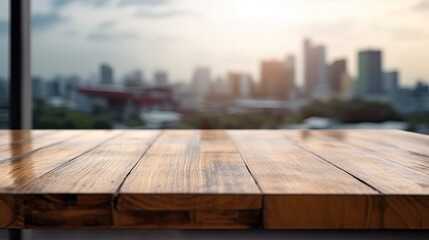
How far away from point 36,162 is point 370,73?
255 cm

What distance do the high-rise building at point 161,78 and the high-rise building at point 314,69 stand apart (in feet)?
2.98

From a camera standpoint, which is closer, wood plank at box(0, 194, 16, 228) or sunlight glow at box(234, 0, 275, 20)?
wood plank at box(0, 194, 16, 228)

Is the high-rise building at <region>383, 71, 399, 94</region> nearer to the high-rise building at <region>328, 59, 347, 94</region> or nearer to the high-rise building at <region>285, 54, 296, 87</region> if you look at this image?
the high-rise building at <region>328, 59, 347, 94</region>

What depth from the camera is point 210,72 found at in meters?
2.95

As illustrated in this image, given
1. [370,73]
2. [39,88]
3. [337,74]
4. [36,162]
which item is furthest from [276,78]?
[36,162]

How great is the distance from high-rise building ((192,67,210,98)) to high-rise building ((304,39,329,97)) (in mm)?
641

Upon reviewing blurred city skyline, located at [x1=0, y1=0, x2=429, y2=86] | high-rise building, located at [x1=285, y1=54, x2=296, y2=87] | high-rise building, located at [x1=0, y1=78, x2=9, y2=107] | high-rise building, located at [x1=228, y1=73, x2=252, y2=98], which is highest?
blurred city skyline, located at [x1=0, y1=0, x2=429, y2=86]

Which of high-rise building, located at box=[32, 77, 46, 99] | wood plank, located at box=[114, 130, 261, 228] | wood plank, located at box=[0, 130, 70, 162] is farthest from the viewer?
high-rise building, located at box=[32, 77, 46, 99]

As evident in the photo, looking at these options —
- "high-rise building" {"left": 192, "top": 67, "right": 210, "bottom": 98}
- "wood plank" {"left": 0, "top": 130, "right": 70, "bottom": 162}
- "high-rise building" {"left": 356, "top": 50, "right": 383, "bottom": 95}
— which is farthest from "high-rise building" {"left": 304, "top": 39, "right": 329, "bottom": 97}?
"wood plank" {"left": 0, "top": 130, "right": 70, "bottom": 162}

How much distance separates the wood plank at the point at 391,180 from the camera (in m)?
0.53

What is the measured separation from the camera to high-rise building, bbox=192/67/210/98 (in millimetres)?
2922

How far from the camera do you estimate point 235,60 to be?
296cm

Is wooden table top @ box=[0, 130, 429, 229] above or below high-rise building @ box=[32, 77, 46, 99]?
below

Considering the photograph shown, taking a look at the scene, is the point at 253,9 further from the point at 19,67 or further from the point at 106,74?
the point at 19,67
